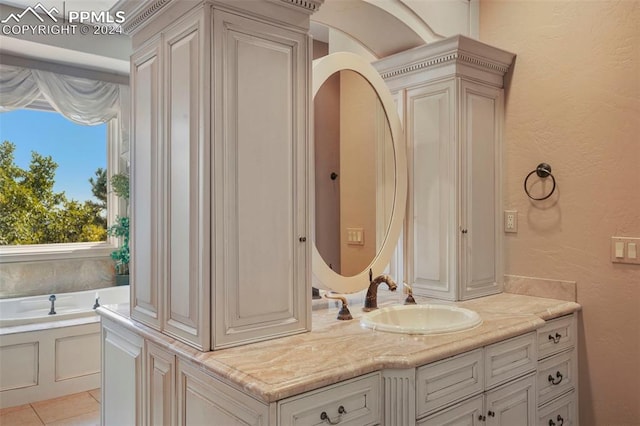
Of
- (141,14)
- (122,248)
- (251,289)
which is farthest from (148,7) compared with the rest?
(122,248)

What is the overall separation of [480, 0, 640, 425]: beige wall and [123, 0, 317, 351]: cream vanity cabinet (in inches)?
55.2

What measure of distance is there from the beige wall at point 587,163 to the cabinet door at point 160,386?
6.15 ft

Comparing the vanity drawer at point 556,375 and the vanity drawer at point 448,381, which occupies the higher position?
the vanity drawer at point 448,381

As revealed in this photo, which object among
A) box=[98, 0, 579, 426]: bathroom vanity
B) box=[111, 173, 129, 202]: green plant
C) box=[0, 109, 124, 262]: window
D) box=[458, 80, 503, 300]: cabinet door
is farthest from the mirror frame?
box=[0, 109, 124, 262]: window

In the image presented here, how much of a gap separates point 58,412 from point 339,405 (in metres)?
2.56

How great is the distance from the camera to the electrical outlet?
2.61 meters

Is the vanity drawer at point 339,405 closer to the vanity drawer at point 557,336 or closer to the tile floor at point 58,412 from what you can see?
the vanity drawer at point 557,336

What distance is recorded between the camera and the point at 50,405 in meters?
3.21

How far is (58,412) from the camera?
3104mm

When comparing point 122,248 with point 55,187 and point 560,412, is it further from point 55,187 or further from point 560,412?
point 560,412

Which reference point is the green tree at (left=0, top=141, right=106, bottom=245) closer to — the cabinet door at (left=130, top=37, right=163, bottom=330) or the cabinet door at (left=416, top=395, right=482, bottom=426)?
the cabinet door at (left=130, top=37, right=163, bottom=330)

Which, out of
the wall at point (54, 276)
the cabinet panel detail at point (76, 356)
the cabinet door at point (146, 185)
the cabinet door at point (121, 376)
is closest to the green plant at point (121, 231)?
the wall at point (54, 276)

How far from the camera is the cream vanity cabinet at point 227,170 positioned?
1550 mm

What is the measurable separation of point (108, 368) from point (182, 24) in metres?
1.50
